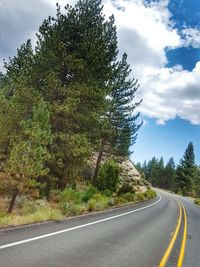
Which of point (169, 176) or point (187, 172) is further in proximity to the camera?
point (169, 176)

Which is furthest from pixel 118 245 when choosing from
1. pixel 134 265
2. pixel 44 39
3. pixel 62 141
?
pixel 44 39

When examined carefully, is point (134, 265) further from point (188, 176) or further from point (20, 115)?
point (188, 176)

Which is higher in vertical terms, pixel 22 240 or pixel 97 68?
pixel 97 68

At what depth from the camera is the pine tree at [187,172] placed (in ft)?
270

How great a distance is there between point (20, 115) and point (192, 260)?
15.5 m

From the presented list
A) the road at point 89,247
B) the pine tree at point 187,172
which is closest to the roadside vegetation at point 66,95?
the road at point 89,247

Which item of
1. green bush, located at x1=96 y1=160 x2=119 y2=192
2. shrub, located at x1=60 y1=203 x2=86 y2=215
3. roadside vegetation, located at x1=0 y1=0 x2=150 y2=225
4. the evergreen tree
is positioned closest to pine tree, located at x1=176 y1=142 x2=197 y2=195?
the evergreen tree

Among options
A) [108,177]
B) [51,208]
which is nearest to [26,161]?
[51,208]

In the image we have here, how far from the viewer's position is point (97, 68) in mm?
23406

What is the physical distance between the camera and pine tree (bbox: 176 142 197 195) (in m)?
82.2

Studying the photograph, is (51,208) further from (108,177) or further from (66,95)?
(108,177)

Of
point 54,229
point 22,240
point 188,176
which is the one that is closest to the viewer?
Result: point 22,240

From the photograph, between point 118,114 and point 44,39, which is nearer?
point 44,39

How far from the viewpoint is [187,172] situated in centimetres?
8219
